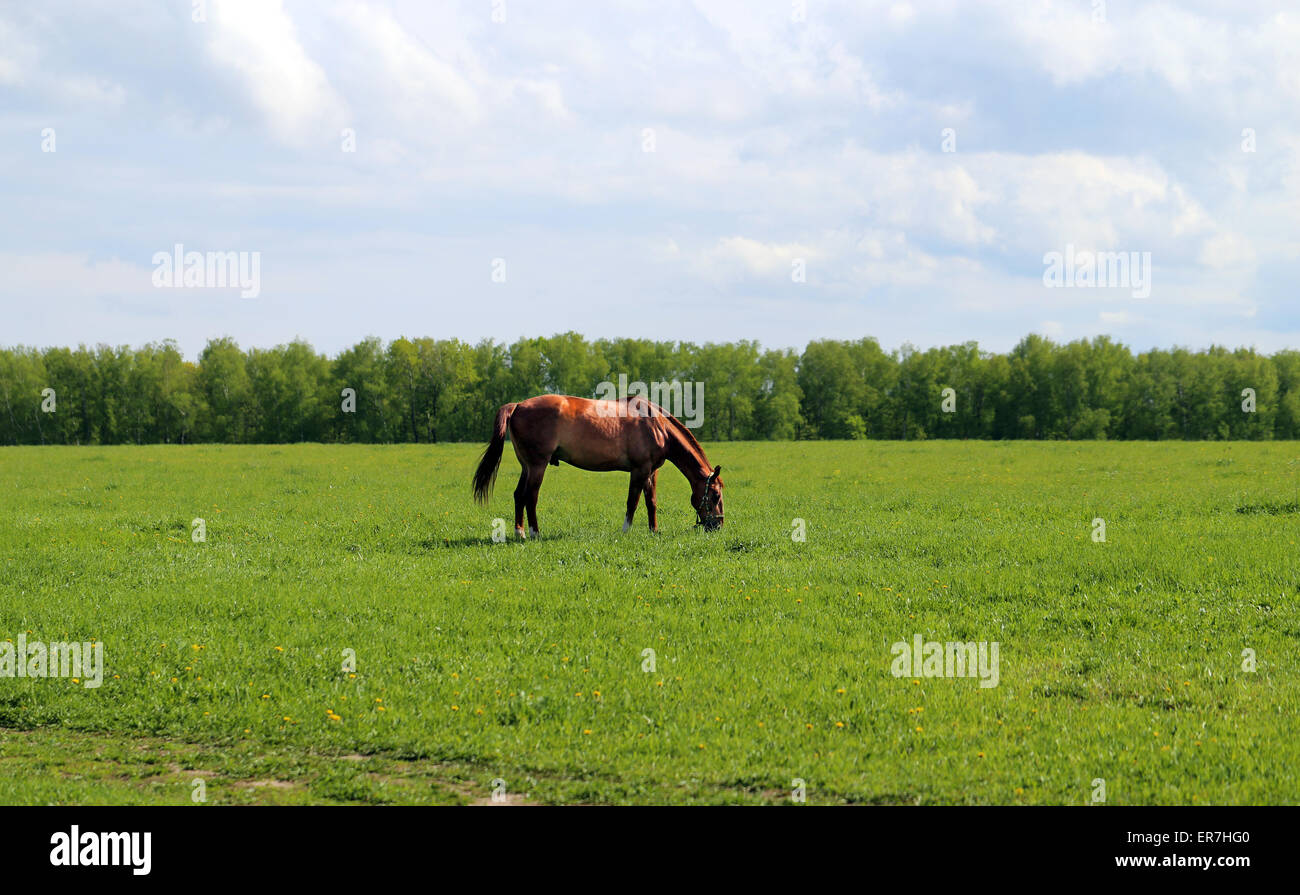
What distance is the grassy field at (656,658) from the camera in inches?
294

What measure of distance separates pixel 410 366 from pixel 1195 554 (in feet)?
293

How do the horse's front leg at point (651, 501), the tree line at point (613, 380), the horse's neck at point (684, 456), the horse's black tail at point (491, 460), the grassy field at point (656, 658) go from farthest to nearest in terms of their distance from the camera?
the tree line at point (613, 380) < the horse's neck at point (684, 456) < the horse's front leg at point (651, 501) < the horse's black tail at point (491, 460) < the grassy field at point (656, 658)

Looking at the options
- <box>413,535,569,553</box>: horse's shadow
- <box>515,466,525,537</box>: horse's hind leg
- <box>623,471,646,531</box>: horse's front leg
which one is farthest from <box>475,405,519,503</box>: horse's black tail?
<box>623,471,646,531</box>: horse's front leg

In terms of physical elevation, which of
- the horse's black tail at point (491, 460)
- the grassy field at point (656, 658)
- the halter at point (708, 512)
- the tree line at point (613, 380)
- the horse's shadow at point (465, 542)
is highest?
the tree line at point (613, 380)

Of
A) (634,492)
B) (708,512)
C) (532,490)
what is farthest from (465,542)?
(708,512)

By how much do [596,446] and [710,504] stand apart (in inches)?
111

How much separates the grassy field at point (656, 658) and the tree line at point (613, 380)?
7594 cm

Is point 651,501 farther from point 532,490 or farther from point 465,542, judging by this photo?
point 465,542

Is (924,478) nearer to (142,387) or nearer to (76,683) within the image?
(76,683)

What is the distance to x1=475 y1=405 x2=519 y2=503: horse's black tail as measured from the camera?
60.7ft

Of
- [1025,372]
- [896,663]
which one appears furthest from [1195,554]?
[1025,372]

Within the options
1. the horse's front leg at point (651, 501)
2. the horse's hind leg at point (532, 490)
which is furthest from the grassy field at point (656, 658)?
the horse's front leg at point (651, 501)

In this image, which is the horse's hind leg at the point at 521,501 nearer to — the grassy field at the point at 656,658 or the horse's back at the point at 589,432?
the horse's back at the point at 589,432

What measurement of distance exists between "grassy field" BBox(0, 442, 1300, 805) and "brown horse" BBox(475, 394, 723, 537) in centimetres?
114
